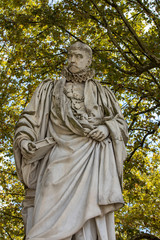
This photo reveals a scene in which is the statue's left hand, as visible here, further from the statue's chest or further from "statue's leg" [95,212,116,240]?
"statue's leg" [95,212,116,240]

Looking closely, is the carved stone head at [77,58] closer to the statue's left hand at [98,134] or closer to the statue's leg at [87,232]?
the statue's left hand at [98,134]

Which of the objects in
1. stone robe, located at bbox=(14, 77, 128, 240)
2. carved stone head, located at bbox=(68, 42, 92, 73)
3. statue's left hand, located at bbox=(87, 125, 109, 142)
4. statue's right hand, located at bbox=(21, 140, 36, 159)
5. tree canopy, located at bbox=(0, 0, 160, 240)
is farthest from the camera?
tree canopy, located at bbox=(0, 0, 160, 240)

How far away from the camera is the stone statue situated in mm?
4773

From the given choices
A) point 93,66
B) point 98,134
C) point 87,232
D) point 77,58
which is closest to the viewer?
point 87,232

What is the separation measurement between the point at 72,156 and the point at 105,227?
34.2 inches

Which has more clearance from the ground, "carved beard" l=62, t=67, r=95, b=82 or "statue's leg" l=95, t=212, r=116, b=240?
"carved beard" l=62, t=67, r=95, b=82

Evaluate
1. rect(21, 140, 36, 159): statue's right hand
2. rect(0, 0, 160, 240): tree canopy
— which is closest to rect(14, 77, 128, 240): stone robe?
rect(21, 140, 36, 159): statue's right hand

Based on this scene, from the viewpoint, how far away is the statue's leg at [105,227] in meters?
4.78

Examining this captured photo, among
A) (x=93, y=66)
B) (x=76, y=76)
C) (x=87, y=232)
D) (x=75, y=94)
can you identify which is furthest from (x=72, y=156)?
(x=93, y=66)

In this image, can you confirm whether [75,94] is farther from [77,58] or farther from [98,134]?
[98,134]

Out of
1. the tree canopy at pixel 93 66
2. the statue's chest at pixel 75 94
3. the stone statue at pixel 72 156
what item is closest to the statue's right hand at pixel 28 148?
the stone statue at pixel 72 156

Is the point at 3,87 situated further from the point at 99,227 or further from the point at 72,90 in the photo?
the point at 99,227

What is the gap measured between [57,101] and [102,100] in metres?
0.62

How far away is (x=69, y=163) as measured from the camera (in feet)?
16.7
